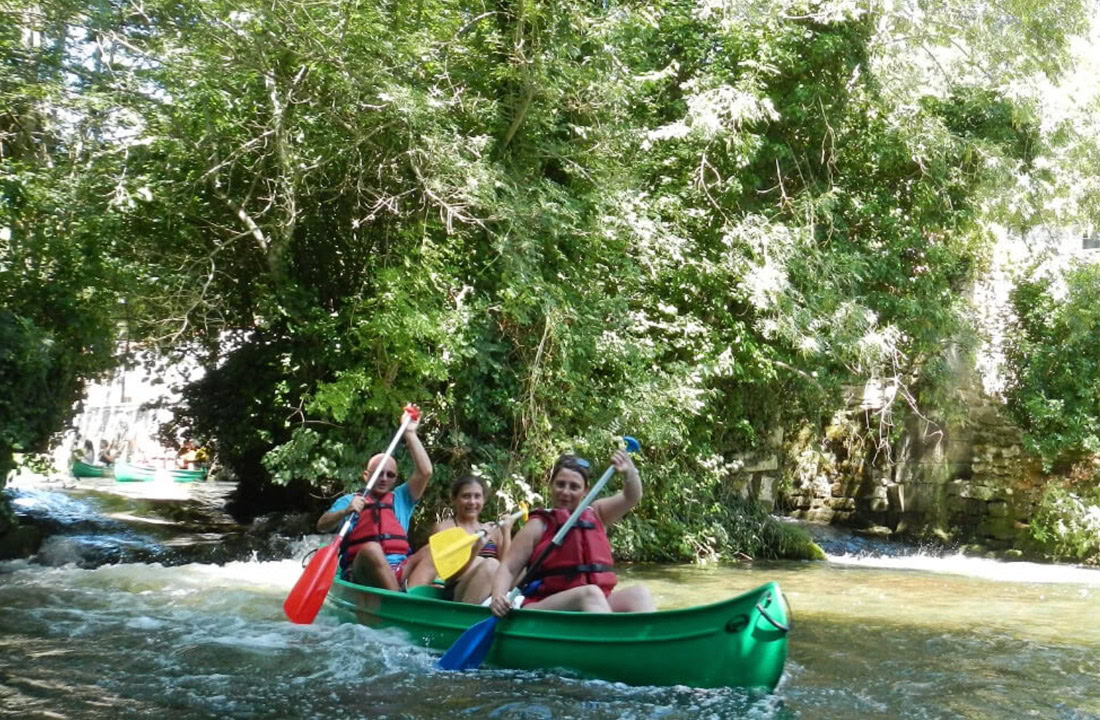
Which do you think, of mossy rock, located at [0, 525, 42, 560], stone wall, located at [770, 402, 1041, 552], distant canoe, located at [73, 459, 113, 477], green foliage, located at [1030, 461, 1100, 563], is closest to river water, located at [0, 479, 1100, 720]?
mossy rock, located at [0, 525, 42, 560]

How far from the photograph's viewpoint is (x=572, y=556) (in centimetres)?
533

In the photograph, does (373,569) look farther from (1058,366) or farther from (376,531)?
(1058,366)

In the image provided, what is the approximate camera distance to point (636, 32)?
36.8ft

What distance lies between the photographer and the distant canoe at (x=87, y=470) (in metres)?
19.0

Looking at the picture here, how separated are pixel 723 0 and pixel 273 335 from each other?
21.7 feet

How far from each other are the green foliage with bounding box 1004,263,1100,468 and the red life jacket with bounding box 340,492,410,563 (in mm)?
9901

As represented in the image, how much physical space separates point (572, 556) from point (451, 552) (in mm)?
1158

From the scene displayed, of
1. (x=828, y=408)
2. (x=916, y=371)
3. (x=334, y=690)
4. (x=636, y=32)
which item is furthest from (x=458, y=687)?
(x=916, y=371)

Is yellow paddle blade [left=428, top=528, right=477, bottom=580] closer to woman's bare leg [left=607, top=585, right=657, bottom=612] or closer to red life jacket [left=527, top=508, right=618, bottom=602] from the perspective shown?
red life jacket [left=527, top=508, right=618, bottom=602]

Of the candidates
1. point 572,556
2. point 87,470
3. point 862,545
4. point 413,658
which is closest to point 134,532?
point 413,658

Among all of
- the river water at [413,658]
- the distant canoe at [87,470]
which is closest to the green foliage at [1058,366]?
the river water at [413,658]

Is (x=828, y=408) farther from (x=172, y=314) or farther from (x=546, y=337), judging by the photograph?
(x=172, y=314)

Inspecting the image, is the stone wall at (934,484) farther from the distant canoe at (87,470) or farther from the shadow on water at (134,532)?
the distant canoe at (87,470)

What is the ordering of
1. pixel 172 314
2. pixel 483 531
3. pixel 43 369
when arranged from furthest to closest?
pixel 172 314 < pixel 43 369 < pixel 483 531
